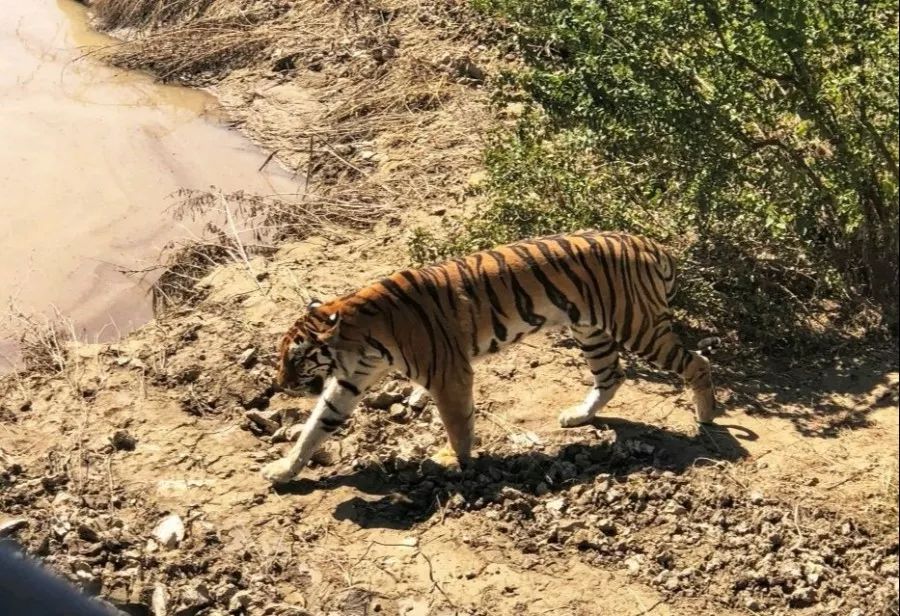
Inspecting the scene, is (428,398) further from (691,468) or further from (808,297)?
(808,297)

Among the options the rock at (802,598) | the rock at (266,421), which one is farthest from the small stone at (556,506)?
the rock at (266,421)

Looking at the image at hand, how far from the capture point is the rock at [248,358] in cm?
728

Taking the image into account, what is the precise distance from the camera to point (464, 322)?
19.8 ft

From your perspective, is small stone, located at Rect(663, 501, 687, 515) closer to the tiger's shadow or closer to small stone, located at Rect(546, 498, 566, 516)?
the tiger's shadow

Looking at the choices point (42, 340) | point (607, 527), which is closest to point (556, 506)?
point (607, 527)

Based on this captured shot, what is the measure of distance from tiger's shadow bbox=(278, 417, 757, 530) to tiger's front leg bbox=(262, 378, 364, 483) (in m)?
0.11

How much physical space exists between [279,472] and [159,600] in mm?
990

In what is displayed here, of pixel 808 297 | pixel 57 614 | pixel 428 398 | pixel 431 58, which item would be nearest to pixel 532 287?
pixel 428 398

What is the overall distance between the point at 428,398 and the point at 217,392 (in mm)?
1342

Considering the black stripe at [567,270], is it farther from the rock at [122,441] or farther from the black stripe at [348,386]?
the rock at [122,441]

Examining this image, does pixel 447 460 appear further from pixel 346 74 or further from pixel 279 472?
pixel 346 74

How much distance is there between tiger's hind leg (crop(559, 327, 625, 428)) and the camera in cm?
636

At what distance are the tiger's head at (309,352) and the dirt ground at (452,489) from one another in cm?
59

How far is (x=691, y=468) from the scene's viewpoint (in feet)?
19.7
